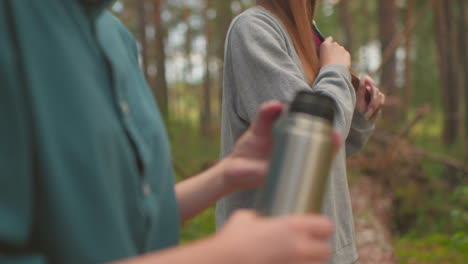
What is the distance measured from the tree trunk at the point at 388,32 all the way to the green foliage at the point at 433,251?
4.13 m

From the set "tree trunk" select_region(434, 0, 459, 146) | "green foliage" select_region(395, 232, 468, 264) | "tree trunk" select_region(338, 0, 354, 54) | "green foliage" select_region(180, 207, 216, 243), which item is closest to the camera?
"green foliage" select_region(395, 232, 468, 264)

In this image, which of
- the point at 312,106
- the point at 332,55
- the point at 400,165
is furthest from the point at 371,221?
the point at 312,106

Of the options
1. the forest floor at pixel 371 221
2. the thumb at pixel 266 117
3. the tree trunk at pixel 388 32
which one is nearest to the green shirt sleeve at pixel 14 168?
the thumb at pixel 266 117

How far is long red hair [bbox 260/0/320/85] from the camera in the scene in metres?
1.88

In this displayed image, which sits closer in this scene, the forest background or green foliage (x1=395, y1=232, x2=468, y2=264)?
green foliage (x1=395, y1=232, x2=468, y2=264)

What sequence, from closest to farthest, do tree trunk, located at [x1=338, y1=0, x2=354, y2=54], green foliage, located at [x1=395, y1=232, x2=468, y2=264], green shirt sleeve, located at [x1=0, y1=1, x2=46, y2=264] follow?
1. green shirt sleeve, located at [x1=0, y1=1, x2=46, y2=264]
2. green foliage, located at [x1=395, y1=232, x2=468, y2=264]
3. tree trunk, located at [x1=338, y1=0, x2=354, y2=54]

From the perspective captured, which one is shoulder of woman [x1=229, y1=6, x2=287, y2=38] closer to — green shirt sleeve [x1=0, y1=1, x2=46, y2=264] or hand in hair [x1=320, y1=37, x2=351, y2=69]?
hand in hair [x1=320, y1=37, x2=351, y2=69]

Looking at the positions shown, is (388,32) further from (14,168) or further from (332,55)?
(14,168)

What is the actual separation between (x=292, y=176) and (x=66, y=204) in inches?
14.2

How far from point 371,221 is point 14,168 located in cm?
474

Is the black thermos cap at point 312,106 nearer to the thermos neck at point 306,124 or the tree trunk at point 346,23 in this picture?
the thermos neck at point 306,124

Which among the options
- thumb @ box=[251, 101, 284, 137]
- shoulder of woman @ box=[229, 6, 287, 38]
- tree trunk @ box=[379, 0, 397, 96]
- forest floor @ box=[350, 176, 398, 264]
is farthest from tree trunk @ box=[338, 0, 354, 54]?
thumb @ box=[251, 101, 284, 137]

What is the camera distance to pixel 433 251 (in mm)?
4941

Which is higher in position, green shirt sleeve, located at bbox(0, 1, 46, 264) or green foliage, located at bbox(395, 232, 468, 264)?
green shirt sleeve, located at bbox(0, 1, 46, 264)
